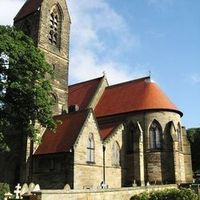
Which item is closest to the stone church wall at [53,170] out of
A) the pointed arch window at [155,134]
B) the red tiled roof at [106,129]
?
the red tiled roof at [106,129]

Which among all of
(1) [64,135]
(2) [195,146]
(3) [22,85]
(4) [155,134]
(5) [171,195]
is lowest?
(5) [171,195]

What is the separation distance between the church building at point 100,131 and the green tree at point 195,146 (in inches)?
866

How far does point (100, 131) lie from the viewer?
36.0 meters

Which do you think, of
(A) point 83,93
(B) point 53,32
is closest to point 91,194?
(A) point 83,93

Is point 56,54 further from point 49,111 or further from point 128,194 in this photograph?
point 128,194

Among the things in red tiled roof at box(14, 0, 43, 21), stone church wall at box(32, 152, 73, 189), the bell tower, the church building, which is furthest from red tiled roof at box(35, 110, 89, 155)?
red tiled roof at box(14, 0, 43, 21)

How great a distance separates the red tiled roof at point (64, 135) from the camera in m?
29.5

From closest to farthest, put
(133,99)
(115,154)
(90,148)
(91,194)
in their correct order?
(91,194) → (90,148) → (115,154) → (133,99)

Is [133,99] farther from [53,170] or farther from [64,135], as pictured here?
[53,170]

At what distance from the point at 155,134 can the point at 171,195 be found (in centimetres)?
1434

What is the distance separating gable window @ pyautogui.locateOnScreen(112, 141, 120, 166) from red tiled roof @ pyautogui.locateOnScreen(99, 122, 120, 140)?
121 centimetres

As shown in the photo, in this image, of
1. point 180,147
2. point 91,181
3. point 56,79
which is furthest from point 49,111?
point 180,147

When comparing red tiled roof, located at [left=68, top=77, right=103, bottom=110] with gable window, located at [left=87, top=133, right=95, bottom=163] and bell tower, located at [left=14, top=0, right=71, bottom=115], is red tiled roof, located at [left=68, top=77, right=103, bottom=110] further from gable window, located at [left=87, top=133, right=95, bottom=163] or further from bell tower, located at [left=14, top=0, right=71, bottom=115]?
gable window, located at [left=87, top=133, right=95, bottom=163]

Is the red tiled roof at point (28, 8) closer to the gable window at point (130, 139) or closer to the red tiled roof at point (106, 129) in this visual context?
the red tiled roof at point (106, 129)
